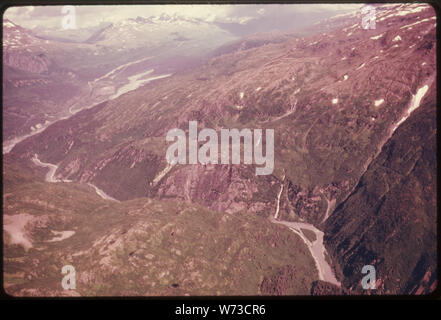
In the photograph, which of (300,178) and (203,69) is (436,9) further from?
(203,69)

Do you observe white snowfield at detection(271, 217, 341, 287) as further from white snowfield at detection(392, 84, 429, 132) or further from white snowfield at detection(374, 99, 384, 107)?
white snowfield at detection(374, 99, 384, 107)

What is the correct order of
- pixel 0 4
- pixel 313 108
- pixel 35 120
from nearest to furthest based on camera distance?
pixel 0 4
pixel 313 108
pixel 35 120

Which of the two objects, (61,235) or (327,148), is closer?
(61,235)

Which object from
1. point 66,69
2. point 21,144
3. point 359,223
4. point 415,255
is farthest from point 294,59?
point 66,69

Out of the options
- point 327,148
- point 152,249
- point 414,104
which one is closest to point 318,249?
point 152,249

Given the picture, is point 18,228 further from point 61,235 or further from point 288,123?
point 288,123

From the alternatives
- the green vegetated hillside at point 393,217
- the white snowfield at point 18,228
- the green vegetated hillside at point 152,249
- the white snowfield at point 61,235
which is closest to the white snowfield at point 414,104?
the green vegetated hillside at point 393,217
